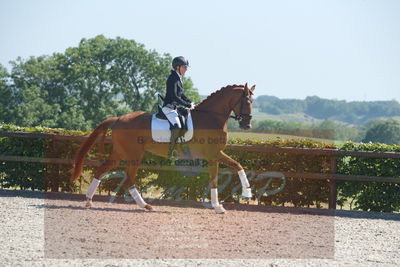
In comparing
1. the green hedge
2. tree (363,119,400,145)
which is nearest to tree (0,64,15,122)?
the green hedge

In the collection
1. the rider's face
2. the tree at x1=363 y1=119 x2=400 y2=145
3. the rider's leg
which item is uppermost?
the rider's face

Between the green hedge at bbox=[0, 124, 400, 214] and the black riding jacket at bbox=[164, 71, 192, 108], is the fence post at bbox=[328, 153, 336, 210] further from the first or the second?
the black riding jacket at bbox=[164, 71, 192, 108]

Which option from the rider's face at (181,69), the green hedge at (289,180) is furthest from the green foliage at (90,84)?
the rider's face at (181,69)

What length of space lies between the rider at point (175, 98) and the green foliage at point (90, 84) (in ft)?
155

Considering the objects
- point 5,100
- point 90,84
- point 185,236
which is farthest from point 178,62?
point 5,100

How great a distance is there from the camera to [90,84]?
59594 mm

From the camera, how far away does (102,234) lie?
848 centimetres

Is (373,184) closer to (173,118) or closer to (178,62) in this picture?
(173,118)

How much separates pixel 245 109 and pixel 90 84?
5047 centimetres

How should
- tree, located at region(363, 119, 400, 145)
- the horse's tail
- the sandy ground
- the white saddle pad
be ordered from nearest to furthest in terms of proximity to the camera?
the sandy ground, the white saddle pad, the horse's tail, tree, located at region(363, 119, 400, 145)

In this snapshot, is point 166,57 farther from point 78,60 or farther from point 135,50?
point 78,60

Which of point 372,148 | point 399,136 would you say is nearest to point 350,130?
point 399,136

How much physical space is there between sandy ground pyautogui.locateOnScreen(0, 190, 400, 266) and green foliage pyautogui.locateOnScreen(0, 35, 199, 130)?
154ft

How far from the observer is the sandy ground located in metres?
7.23
